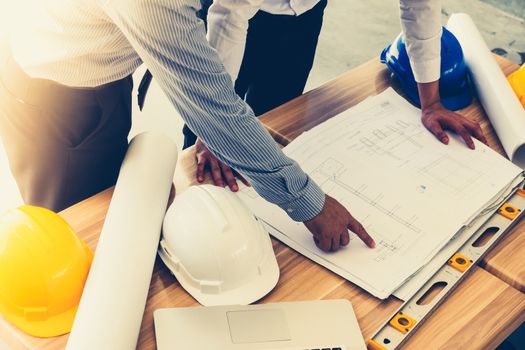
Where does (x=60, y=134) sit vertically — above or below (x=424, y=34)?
below

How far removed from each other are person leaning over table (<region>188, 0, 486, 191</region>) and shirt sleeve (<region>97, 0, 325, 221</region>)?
Result: 0.20m

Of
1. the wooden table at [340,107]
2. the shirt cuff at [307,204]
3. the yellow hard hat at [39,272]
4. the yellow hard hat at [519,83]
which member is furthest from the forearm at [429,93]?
the yellow hard hat at [39,272]

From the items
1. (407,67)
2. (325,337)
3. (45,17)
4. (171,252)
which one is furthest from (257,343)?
(407,67)

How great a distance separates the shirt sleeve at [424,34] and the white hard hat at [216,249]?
645 mm

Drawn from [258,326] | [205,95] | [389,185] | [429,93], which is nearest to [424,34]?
[429,93]

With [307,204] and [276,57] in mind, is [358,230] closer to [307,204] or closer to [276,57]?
[307,204]

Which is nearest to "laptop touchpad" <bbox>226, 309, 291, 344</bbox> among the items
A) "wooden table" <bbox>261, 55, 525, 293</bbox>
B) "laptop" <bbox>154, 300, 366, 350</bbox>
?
"laptop" <bbox>154, 300, 366, 350</bbox>

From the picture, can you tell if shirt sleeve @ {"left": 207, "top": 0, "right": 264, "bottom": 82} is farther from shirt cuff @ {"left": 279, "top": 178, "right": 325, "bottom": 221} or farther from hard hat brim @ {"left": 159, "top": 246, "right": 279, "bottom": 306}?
hard hat brim @ {"left": 159, "top": 246, "right": 279, "bottom": 306}

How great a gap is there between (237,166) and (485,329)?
48 centimetres

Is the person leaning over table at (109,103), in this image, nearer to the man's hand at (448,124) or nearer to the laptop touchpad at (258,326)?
the laptop touchpad at (258,326)

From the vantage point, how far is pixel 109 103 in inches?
54.8

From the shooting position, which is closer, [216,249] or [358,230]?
[216,249]

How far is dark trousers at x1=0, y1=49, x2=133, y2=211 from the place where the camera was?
52.0 inches

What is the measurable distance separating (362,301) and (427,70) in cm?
64
